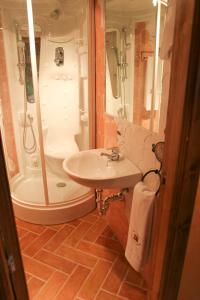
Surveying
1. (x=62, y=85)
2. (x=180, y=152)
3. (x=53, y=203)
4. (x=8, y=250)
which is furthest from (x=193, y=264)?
(x=62, y=85)

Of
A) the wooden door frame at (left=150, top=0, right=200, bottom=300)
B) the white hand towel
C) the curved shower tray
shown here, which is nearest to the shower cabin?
the curved shower tray

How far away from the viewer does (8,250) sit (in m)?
0.73

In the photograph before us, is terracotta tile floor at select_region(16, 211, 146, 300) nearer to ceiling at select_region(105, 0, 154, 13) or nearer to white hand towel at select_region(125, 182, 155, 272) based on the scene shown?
white hand towel at select_region(125, 182, 155, 272)

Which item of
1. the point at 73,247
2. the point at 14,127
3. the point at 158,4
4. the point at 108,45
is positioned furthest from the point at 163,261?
the point at 14,127

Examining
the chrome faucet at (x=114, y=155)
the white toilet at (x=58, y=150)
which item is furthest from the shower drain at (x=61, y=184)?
the chrome faucet at (x=114, y=155)

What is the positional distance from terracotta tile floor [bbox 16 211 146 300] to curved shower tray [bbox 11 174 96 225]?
0.07 metres

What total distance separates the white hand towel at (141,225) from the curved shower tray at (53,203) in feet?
2.96

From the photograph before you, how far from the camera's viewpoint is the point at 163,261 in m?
1.08

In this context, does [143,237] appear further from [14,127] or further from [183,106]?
[14,127]

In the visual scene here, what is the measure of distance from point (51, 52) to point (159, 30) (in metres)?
1.50

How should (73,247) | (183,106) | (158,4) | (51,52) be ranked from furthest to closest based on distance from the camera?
(51,52)
(73,247)
(158,4)
(183,106)

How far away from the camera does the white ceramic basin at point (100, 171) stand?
4.55 ft

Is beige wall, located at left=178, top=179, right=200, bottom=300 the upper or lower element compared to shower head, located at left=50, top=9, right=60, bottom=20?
lower

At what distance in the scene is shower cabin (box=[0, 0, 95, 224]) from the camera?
83.2 inches
